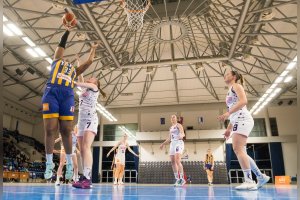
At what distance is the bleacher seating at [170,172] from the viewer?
85.4 feet

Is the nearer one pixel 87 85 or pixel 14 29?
pixel 87 85

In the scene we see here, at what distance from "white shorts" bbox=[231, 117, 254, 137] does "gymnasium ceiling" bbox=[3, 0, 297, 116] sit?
859 cm

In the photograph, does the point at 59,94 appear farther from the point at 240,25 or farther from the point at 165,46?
the point at 165,46

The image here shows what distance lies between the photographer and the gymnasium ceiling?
579 inches

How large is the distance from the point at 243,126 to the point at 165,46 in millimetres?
17790

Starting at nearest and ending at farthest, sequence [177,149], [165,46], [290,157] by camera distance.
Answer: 1. [177,149]
2. [165,46]
3. [290,157]

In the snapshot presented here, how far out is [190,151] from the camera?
28500 millimetres

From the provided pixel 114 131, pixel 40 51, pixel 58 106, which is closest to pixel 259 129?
pixel 114 131

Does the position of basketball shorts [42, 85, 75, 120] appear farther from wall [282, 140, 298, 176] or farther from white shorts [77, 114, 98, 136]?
wall [282, 140, 298, 176]

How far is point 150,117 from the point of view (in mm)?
30891

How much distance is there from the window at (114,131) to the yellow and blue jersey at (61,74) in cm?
2642

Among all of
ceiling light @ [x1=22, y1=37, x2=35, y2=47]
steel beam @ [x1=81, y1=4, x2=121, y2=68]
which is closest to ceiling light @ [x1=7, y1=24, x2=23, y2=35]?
ceiling light @ [x1=22, y1=37, x2=35, y2=47]

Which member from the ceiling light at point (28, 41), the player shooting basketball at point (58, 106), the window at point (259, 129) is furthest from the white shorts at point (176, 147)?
the window at point (259, 129)

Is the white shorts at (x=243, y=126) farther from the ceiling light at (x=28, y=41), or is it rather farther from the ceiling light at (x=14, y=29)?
the ceiling light at (x=28, y=41)
